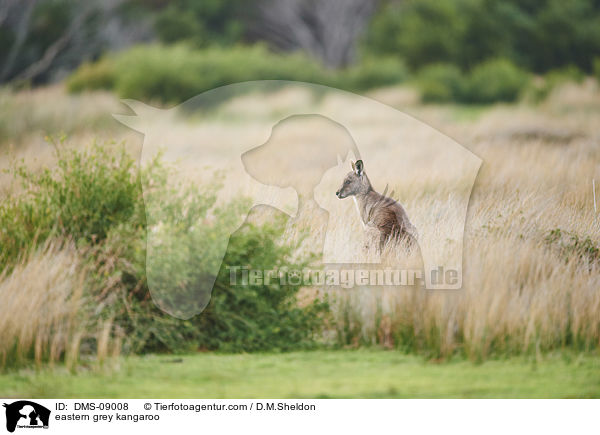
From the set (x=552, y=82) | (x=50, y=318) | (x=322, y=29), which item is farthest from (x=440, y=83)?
(x=50, y=318)

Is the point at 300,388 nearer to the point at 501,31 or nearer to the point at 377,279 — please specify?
the point at 377,279

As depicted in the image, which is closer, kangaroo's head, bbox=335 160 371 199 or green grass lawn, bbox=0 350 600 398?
green grass lawn, bbox=0 350 600 398

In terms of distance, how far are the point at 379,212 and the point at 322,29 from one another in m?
16.3

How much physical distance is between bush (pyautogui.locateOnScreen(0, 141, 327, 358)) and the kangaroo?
1.60 feet

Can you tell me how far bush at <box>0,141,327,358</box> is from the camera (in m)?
4.77

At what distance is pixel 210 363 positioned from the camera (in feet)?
15.4

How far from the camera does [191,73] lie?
13984mm

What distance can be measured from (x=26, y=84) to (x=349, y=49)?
32.3 ft

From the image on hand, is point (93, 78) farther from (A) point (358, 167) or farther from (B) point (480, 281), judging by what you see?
(B) point (480, 281)

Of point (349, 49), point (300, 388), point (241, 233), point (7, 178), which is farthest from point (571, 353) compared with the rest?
point (349, 49)

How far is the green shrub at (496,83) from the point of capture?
1495 cm

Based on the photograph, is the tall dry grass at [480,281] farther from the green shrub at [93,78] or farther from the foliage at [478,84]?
the foliage at [478,84]
